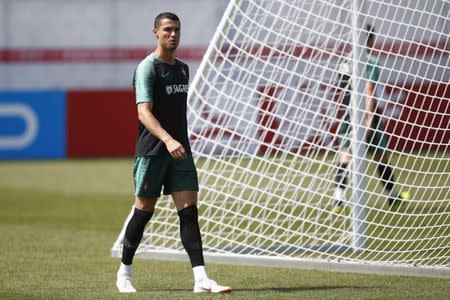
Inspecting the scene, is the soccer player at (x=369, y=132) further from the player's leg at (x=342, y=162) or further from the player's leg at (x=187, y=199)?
the player's leg at (x=187, y=199)

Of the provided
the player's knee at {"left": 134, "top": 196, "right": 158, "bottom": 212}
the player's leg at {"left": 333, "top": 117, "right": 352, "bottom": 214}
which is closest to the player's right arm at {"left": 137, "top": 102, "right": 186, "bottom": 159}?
the player's knee at {"left": 134, "top": 196, "right": 158, "bottom": 212}

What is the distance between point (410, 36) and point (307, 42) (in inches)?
33.9

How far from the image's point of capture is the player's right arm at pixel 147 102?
740 centimetres

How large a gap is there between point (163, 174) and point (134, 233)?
0.47 meters

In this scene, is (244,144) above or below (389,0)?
below

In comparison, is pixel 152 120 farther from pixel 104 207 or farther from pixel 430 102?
pixel 104 207

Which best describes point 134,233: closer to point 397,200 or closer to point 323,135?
point 323,135

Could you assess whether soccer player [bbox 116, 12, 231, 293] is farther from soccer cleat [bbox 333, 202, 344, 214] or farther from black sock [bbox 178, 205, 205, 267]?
soccer cleat [bbox 333, 202, 344, 214]

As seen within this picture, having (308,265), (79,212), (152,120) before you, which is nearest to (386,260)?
(308,265)

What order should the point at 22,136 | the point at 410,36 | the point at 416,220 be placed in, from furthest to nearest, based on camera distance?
the point at 22,136 < the point at 416,220 < the point at 410,36

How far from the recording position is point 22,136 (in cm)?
2127

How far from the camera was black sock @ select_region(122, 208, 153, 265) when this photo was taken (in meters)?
7.79

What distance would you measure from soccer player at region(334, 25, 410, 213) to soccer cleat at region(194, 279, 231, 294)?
4.89 ft

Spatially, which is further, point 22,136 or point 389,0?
point 22,136
